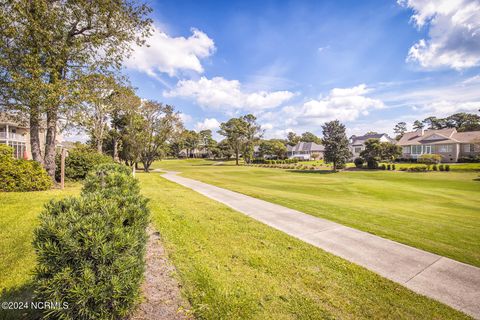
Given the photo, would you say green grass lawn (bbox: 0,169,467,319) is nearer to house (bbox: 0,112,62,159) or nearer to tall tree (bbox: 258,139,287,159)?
house (bbox: 0,112,62,159)

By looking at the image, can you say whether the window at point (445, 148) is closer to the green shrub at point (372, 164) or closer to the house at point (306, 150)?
the green shrub at point (372, 164)

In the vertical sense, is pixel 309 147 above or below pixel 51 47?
below

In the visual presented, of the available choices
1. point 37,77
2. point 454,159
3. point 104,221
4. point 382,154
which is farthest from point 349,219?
point 454,159

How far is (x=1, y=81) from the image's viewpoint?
1082cm

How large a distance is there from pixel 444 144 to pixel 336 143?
28723 millimetres

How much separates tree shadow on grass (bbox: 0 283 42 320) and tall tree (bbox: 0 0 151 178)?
430 inches

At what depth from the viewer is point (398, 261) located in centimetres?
454

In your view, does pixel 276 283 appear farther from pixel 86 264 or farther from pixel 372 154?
pixel 372 154

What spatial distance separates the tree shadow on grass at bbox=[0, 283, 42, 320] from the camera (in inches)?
103

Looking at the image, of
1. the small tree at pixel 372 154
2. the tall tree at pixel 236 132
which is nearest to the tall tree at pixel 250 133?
the tall tree at pixel 236 132

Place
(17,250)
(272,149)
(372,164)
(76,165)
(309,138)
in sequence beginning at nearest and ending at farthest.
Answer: (17,250) → (76,165) → (372,164) → (272,149) → (309,138)

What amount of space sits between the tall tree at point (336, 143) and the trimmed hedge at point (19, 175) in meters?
37.4

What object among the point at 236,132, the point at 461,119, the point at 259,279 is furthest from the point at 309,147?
the point at 259,279

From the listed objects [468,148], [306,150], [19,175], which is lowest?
[19,175]
